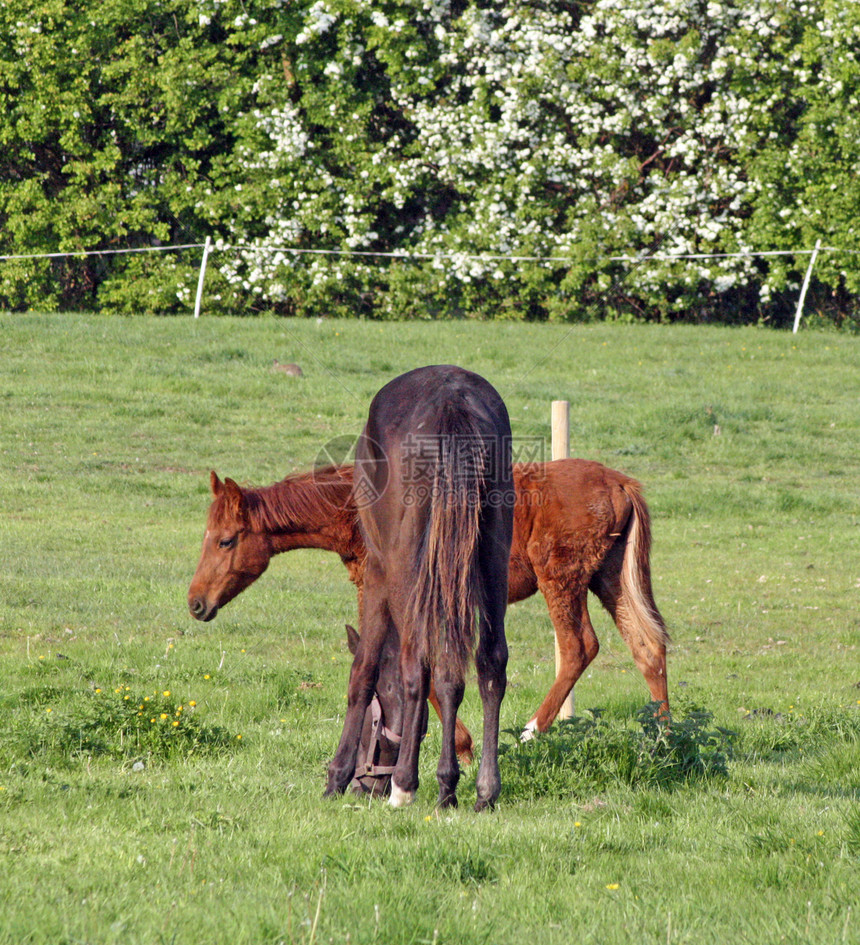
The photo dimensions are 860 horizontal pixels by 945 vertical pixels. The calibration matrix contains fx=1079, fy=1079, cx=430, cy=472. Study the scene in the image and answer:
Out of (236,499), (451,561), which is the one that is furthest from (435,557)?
(236,499)

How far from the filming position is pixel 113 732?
5.39 m

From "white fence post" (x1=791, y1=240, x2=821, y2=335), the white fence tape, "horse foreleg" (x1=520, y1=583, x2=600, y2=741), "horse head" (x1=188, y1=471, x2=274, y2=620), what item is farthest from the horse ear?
"white fence post" (x1=791, y1=240, x2=821, y2=335)

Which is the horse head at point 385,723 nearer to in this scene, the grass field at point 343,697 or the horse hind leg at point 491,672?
the grass field at point 343,697

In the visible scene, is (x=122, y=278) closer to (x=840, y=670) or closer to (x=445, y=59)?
(x=445, y=59)

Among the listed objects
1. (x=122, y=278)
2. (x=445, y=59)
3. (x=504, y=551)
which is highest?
(x=445, y=59)

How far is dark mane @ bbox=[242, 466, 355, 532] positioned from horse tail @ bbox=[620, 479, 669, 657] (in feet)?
6.06

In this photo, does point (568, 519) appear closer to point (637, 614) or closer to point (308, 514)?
point (637, 614)

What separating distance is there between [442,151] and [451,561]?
67.4 ft

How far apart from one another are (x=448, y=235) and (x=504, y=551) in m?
20.2

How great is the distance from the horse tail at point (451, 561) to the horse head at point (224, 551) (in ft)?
6.94

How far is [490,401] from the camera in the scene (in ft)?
16.1

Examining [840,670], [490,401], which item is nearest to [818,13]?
[840,670]

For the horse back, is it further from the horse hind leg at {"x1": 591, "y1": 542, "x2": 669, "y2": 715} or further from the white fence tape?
the white fence tape

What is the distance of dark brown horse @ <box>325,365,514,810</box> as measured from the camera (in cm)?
443
